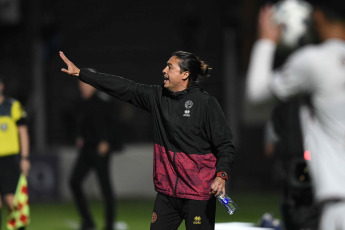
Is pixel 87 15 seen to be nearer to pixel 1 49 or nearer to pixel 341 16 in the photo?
pixel 1 49

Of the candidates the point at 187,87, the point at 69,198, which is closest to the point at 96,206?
the point at 69,198

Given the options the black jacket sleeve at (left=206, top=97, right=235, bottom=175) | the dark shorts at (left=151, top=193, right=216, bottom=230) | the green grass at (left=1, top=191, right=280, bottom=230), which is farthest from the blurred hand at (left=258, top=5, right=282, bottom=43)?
the green grass at (left=1, top=191, right=280, bottom=230)

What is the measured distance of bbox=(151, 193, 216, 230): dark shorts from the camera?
5.87m

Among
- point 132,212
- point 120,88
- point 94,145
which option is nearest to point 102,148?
point 94,145

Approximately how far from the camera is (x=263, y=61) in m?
3.81

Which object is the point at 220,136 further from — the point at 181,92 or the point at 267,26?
the point at 267,26

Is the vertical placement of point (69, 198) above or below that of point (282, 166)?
below

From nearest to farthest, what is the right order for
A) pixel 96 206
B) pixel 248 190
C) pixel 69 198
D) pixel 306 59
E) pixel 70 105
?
1. pixel 306 59
2. pixel 96 206
3. pixel 69 198
4. pixel 248 190
5. pixel 70 105

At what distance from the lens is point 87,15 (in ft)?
63.6

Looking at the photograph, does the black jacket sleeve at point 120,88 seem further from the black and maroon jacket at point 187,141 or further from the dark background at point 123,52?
the dark background at point 123,52

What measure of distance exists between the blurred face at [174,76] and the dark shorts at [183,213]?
88 cm

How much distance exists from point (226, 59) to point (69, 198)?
5447 millimetres

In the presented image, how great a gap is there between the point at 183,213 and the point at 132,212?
7.92m

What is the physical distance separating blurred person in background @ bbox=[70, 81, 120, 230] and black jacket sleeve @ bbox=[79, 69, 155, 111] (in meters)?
4.45
